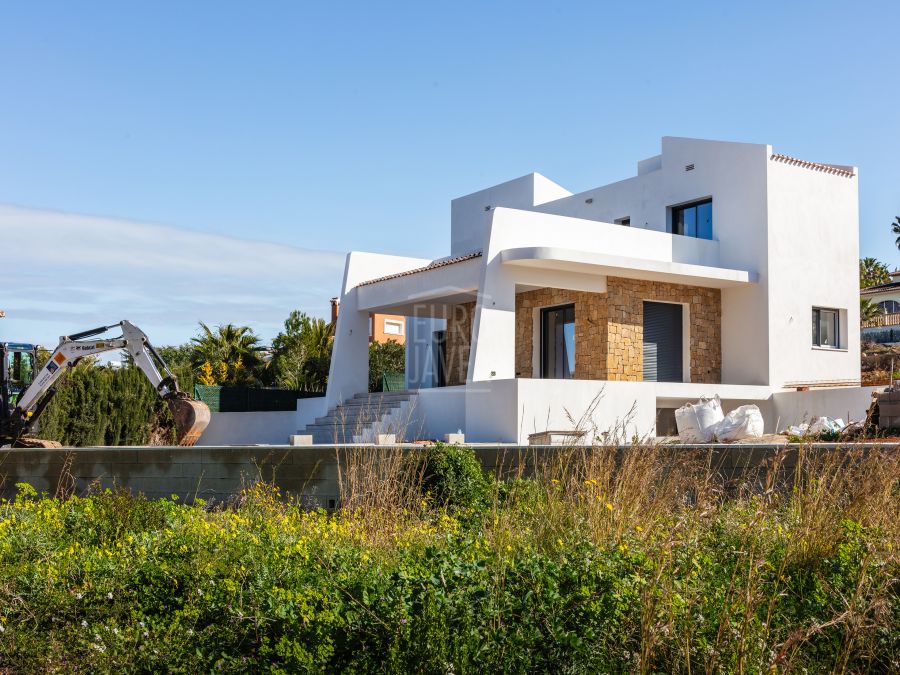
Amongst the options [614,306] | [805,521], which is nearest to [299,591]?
[805,521]

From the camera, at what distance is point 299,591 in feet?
13.9

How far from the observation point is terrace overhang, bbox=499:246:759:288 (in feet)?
56.2

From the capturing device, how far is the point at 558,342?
67.6ft

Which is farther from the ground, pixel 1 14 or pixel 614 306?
pixel 1 14

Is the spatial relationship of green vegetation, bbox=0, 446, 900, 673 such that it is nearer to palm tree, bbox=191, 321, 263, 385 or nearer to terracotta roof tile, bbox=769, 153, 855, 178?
terracotta roof tile, bbox=769, 153, 855, 178

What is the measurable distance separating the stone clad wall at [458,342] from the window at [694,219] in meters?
5.46

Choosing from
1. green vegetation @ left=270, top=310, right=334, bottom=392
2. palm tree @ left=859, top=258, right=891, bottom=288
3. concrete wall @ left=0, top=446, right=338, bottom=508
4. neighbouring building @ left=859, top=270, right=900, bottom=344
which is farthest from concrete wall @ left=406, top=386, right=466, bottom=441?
palm tree @ left=859, top=258, right=891, bottom=288

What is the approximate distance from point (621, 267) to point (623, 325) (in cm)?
146

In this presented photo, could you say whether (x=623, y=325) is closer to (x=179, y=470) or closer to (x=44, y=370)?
(x=179, y=470)

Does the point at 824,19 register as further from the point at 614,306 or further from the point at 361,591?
the point at 361,591

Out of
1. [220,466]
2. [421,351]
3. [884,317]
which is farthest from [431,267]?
[884,317]

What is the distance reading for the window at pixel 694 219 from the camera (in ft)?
70.1

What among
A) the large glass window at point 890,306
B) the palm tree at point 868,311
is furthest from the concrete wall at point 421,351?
the large glass window at point 890,306

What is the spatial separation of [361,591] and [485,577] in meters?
0.57
